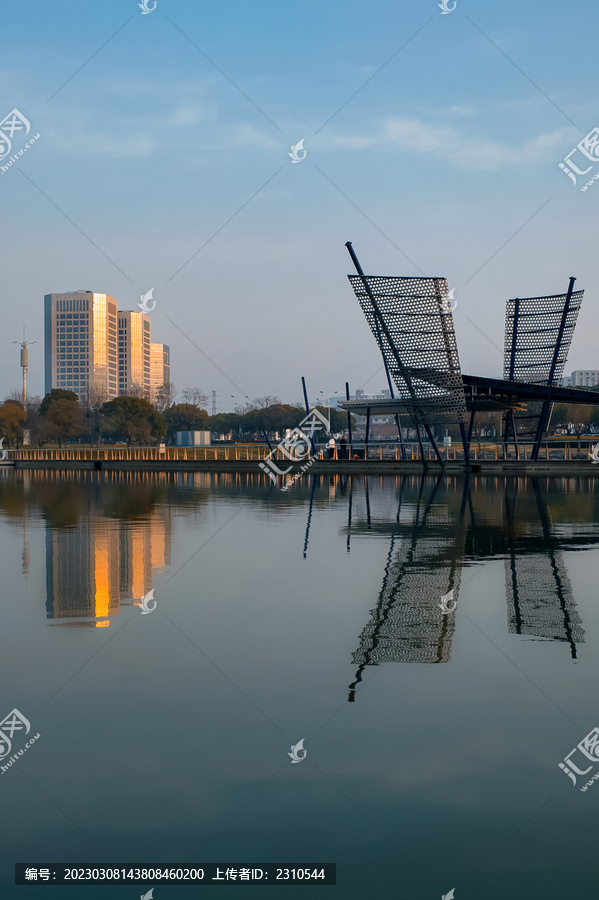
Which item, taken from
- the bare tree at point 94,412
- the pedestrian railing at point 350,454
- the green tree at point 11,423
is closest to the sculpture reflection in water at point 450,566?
the pedestrian railing at point 350,454

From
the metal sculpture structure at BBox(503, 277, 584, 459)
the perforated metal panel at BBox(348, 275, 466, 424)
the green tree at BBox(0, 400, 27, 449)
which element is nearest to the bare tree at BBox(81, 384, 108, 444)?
the green tree at BBox(0, 400, 27, 449)

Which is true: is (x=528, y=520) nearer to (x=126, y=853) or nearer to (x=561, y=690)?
(x=561, y=690)

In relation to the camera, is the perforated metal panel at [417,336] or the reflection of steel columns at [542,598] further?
the perforated metal panel at [417,336]

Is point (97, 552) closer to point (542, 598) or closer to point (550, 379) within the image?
point (542, 598)

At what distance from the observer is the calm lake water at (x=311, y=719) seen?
4383mm

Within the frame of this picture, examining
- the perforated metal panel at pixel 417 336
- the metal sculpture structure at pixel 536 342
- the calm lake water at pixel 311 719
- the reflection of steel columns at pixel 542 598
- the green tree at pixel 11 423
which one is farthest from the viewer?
the green tree at pixel 11 423

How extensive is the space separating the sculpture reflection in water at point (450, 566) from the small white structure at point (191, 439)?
88.1 metres

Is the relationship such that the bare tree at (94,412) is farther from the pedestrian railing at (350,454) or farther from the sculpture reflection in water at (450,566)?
the sculpture reflection in water at (450,566)

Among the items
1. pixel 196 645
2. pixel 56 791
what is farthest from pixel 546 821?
pixel 196 645

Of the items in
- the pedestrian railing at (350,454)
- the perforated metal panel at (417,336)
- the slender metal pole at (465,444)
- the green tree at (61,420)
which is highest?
the perforated metal panel at (417,336)

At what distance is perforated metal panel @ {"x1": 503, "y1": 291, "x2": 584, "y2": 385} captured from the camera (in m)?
53.6

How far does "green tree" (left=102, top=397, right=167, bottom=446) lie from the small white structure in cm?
417

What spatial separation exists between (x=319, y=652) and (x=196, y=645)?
1190 millimetres

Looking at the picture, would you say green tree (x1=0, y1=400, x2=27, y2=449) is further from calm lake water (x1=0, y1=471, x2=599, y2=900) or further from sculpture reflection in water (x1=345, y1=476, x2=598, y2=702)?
calm lake water (x1=0, y1=471, x2=599, y2=900)
